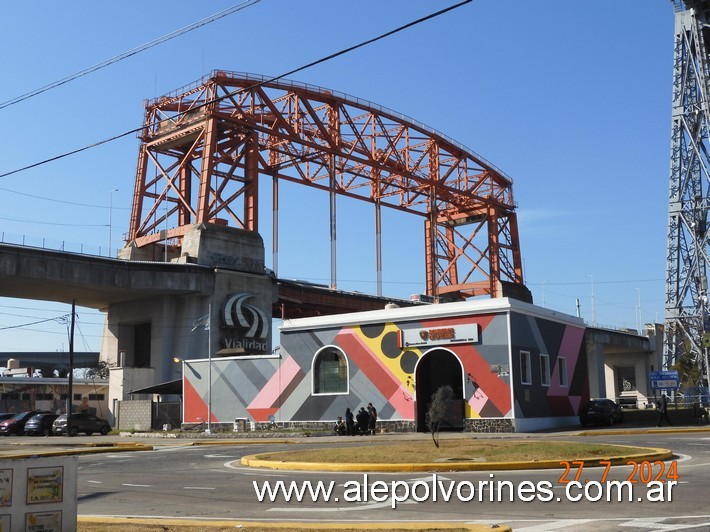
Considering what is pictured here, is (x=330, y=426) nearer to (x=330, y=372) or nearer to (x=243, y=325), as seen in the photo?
(x=330, y=372)

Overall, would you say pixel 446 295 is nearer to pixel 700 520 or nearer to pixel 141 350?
pixel 141 350

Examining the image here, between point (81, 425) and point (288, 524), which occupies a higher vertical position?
point (288, 524)

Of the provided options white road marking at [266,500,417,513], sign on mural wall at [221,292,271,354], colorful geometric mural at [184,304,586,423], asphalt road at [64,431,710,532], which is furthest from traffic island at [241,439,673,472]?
sign on mural wall at [221,292,271,354]

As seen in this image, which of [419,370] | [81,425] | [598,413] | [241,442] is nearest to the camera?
[241,442]

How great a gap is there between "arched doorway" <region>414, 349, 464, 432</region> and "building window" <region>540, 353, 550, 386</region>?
4.12 meters

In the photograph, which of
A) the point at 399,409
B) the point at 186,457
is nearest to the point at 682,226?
the point at 399,409

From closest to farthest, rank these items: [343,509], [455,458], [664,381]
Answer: [343,509]
[455,458]
[664,381]

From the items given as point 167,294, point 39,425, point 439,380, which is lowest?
point 39,425

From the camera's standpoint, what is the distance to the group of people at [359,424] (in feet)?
125

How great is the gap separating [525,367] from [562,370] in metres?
5.53

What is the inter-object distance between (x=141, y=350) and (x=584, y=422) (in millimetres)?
A: 40224

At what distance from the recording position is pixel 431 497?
554 inches

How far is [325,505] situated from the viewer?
13422 mm

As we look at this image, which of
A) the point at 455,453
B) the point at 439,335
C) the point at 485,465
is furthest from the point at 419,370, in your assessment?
the point at 485,465
